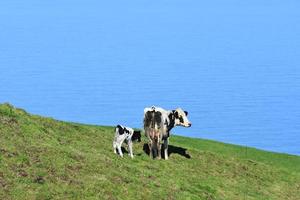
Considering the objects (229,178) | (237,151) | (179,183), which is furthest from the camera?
(237,151)

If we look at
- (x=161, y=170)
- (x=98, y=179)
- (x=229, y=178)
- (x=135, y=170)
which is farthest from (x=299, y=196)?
(x=98, y=179)

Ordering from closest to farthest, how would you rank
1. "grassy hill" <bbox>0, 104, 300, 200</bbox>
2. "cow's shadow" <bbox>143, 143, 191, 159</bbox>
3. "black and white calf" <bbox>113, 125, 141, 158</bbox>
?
"grassy hill" <bbox>0, 104, 300, 200</bbox>, "black and white calf" <bbox>113, 125, 141, 158</bbox>, "cow's shadow" <bbox>143, 143, 191, 159</bbox>

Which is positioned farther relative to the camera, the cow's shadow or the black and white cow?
the cow's shadow

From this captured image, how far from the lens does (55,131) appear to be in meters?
40.2

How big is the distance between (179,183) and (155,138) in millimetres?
6442

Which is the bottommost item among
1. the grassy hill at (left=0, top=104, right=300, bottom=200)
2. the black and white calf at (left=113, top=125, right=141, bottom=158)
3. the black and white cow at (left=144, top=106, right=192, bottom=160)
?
the grassy hill at (left=0, top=104, right=300, bottom=200)

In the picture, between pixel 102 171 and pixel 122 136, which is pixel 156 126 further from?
pixel 102 171

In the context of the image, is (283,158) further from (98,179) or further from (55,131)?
(98,179)

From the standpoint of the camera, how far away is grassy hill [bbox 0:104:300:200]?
27.2 metres

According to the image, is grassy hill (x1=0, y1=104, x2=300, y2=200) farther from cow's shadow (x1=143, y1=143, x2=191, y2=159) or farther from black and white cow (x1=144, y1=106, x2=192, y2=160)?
black and white cow (x1=144, y1=106, x2=192, y2=160)

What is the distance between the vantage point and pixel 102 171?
3023 centimetres

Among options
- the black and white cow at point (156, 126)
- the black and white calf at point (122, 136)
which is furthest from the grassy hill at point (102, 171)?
the black and white cow at point (156, 126)

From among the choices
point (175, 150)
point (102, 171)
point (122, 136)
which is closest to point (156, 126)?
A: point (122, 136)

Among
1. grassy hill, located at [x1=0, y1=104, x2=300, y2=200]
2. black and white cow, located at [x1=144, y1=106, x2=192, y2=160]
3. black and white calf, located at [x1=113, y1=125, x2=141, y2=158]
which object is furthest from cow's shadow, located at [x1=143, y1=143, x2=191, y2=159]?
black and white calf, located at [x1=113, y1=125, x2=141, y2=158]
